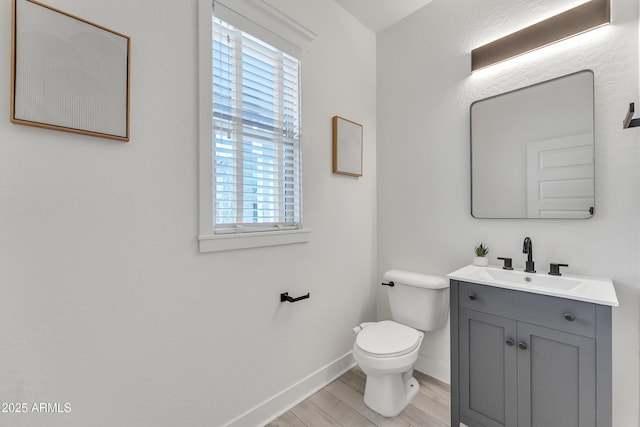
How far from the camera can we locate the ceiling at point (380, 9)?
Result: 2.11 m

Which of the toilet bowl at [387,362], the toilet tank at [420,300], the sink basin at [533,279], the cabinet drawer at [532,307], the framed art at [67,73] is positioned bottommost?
the toilet bowl at [387,362]

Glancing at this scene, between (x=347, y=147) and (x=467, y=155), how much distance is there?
85 cm

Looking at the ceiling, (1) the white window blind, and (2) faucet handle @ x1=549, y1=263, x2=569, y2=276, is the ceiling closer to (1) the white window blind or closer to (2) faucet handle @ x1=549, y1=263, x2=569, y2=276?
(1) the white window blind

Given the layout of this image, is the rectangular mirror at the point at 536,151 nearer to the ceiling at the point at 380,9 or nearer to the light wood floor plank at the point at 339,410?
the ceiling at the point at 380,9

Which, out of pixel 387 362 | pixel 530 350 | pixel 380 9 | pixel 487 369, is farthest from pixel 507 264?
pixel 380 9

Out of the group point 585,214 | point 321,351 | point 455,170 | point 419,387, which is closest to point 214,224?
point 321,351

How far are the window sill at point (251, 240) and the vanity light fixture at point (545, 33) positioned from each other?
5.40ft

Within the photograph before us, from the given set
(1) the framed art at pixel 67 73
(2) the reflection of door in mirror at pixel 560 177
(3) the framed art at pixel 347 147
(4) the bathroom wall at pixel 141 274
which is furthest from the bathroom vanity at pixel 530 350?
(1) the framed art at pixel 67 73

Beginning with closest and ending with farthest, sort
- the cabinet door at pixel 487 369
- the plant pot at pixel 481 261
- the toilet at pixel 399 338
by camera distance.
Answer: the cabinet door at pixel 487 369
the toilet at pixel 399 338
the plant pot at pixel 481 261

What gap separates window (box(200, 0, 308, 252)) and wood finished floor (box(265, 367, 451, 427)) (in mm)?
1078

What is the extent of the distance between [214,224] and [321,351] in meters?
1.24

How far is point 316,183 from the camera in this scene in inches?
77.1

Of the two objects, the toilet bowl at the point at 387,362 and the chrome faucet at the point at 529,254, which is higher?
the chrome faucet at the point at 529,254

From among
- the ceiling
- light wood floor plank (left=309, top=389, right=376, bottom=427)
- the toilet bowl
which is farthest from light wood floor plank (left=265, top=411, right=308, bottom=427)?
the ceiling
